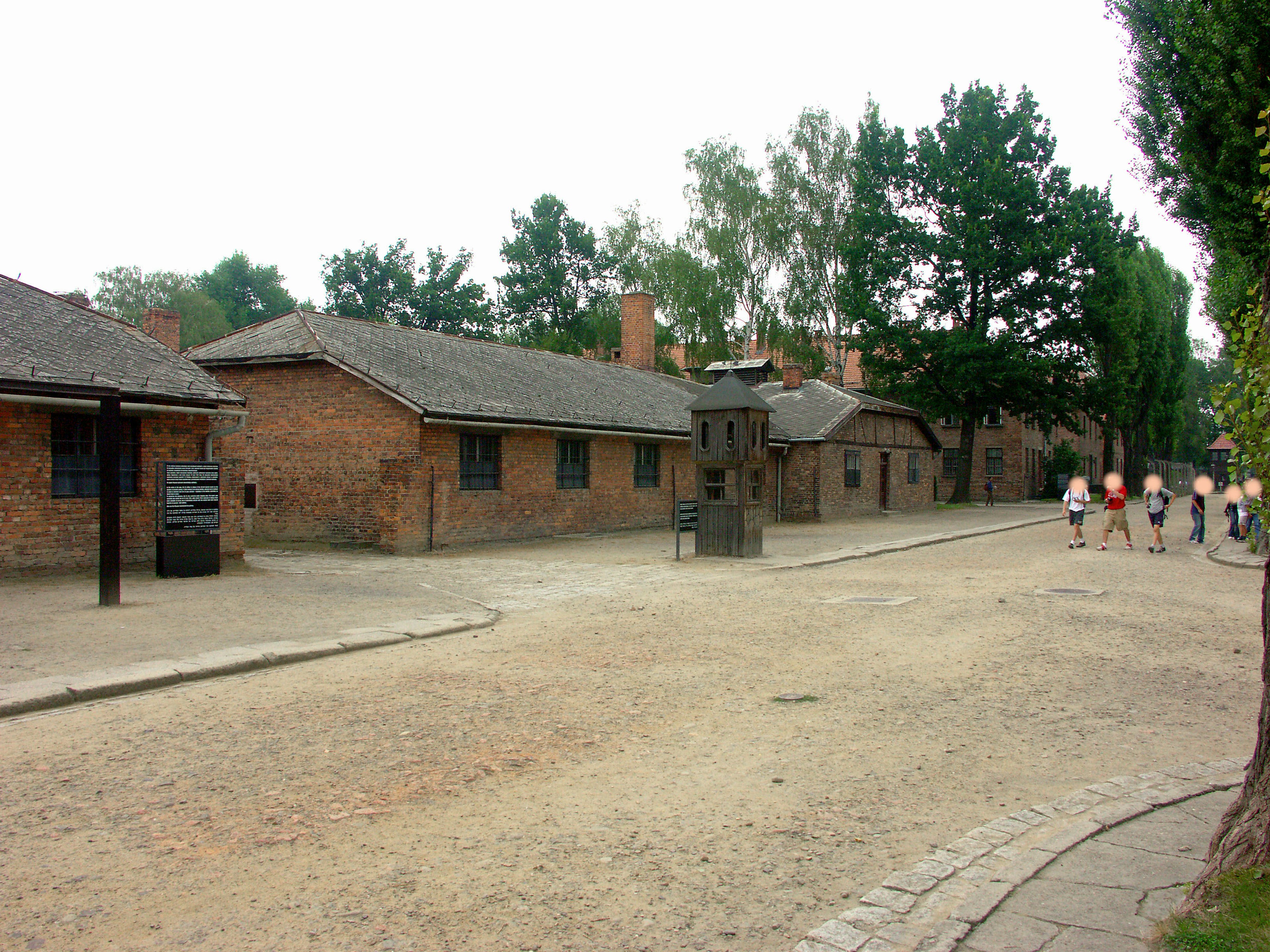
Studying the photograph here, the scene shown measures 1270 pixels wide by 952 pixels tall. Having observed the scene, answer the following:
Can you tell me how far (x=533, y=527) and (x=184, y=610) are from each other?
1095 cm

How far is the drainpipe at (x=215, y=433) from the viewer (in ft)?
51.3

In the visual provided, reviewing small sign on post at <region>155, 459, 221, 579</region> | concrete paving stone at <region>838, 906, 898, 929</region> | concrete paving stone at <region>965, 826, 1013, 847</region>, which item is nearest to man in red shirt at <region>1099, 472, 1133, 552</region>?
concrete paving stone at <region>965, 826, 1013, 847</region>

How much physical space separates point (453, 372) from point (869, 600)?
1270cm

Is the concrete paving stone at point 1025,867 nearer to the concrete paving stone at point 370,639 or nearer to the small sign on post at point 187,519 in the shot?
the concrete paving stone at point 370,639

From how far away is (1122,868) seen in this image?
370cm

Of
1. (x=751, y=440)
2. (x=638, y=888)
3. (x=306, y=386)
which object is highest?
(x=306, y=386)

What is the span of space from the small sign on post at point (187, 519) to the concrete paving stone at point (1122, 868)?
13391 mm

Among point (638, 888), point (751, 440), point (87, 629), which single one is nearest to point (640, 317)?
point (751, 440)

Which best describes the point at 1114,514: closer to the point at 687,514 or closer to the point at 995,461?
the point at 687,514

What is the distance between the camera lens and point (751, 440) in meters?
17.0

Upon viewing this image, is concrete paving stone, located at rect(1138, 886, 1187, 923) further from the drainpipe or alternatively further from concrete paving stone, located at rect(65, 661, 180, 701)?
the drainpipe

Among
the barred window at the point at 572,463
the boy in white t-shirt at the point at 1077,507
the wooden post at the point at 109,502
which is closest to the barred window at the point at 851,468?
the boy in white t-shirt at the point at 1077,507

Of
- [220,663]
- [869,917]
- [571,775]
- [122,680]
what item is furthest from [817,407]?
[869,917]

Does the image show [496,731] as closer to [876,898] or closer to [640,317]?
[876,898]
